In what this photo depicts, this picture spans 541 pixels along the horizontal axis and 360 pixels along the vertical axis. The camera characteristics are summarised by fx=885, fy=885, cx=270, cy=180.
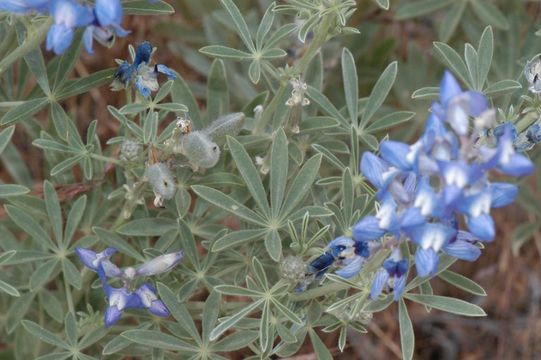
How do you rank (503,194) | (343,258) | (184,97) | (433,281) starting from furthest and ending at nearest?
(433,281), (184,97), (343,258), (503,194)

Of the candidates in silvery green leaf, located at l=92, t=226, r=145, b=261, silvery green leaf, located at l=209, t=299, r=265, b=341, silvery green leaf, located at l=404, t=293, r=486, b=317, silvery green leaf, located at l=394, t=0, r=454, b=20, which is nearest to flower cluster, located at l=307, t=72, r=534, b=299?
silvery green leaf, located at l=404, t=293, r=486, b=317

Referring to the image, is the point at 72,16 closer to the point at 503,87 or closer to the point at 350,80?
the point at 350,80

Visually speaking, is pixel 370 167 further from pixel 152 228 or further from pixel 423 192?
pixel 152 228

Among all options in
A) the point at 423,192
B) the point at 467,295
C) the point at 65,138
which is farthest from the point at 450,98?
the point at 467,295

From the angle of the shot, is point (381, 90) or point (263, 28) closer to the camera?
point (263, 28)

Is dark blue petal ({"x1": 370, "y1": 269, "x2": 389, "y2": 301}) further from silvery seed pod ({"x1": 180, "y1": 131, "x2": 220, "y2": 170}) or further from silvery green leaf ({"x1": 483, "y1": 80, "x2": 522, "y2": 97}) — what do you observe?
silvery green leaf ({"x1": 483, "y1": 80, "x2": 522, "y2": 97})

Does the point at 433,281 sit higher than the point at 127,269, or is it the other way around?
the point at 127,269

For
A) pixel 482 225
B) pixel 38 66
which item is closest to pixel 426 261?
pixel 482 225

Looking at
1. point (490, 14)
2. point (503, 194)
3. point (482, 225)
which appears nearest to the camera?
point (482, 225)
